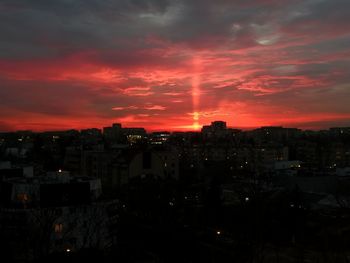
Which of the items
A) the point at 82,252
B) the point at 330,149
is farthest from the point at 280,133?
the point at 82,252

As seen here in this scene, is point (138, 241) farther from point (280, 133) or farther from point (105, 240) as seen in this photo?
point (280, 133)

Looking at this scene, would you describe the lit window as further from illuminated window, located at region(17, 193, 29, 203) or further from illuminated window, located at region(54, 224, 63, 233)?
illuminated window, located at region(17, 193, 29, 203)

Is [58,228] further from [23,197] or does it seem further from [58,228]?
[23,197]

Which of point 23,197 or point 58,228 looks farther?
point 23,197

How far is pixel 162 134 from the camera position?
103 m

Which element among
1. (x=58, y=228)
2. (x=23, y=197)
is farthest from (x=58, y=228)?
(x=23, y=197)

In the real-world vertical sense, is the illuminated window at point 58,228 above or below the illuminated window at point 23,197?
below

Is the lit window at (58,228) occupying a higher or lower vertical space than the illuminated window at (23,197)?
lower

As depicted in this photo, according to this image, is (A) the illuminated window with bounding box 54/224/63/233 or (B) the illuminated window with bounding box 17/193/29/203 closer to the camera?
(A) the illuminated window with bounding box 54/224/63/233

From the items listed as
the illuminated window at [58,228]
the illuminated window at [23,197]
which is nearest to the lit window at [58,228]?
the illuminated window at [58,228]

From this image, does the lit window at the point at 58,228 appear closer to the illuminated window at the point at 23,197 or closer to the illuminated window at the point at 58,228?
the illuminated window at the point at 58,228

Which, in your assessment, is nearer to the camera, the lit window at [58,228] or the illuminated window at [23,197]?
the lit window at [58,228]

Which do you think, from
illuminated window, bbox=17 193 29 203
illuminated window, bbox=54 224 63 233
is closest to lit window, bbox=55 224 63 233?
illuminated window, bbox=54 224 63 233

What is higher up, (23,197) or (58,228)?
(23,197)
